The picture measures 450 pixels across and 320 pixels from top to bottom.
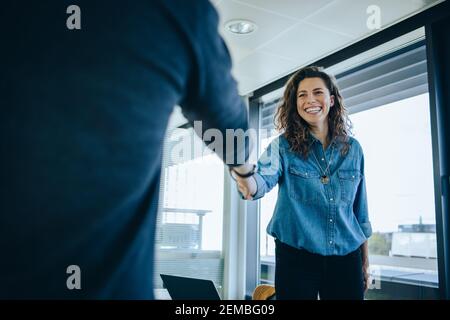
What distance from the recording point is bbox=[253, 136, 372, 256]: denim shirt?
1.36m

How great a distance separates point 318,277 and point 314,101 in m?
0.59

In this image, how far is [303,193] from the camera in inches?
55.2

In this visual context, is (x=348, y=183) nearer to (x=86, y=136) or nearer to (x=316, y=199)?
(x=316, y=199)

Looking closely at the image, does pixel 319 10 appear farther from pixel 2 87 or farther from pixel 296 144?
pixel 2 87

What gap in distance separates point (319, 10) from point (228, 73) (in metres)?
2.10

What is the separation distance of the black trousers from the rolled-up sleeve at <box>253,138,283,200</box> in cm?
23

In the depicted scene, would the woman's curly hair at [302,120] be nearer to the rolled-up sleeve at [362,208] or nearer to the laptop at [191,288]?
the rolled-up sleeve at [362,208]

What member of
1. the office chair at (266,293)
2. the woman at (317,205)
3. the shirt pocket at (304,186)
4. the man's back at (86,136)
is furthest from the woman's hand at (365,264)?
the man's back at (86,136)

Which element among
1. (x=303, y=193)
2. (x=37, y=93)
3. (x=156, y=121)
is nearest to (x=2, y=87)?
(x=37, y=93)

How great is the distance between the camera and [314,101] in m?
1.53

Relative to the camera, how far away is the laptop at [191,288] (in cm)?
103

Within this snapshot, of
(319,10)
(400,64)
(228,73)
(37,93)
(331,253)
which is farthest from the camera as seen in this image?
(400,64)

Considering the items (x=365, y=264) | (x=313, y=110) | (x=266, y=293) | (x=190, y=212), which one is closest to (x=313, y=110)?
(x=313, y=110)
